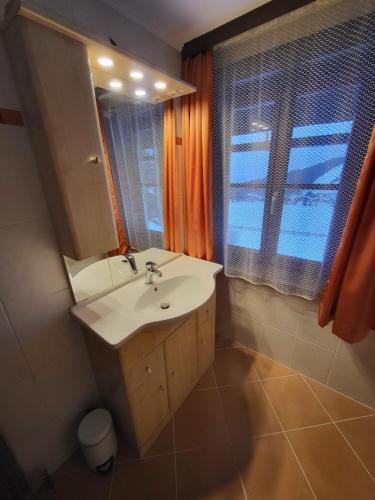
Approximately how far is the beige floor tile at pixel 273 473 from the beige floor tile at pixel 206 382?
0.41m

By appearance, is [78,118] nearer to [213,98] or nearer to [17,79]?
[17,79]

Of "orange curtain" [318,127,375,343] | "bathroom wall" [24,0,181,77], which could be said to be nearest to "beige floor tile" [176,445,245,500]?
"orange curtain" [318,127,375,343]

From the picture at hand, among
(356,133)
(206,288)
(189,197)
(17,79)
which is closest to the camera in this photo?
(17,79)

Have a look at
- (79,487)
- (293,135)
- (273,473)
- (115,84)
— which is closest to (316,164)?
(293,135)

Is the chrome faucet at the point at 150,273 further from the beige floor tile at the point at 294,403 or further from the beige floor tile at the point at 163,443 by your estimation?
the beige floor tile at the point at 294,403

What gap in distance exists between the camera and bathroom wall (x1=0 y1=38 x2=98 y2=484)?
77cm

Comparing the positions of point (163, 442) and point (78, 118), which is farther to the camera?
point (163, 442)

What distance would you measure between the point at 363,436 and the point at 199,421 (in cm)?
97

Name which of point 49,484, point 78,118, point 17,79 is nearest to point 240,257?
point 78,118

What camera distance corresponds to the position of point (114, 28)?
0.98 metres

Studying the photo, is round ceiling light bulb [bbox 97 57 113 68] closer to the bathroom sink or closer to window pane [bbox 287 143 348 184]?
window pane [bbox 287 143 348 184]

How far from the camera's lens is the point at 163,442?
1.21 metres

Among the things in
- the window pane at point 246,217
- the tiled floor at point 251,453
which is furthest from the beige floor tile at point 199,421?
the window pane at point 246,217

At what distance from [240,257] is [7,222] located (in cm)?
126
